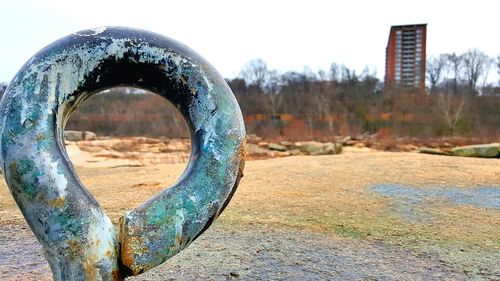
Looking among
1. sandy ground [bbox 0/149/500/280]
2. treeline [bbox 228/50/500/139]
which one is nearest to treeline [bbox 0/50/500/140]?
treeline [bbox 228/50/500/139]

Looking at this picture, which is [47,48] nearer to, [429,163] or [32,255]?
[32,255]

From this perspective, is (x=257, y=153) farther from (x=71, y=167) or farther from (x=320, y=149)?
(x=71, y=167)

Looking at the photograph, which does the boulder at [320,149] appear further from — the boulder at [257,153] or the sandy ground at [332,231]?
the sandy ground at [332,231]

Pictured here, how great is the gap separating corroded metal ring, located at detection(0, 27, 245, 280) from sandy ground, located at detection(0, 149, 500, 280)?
2.11 meters

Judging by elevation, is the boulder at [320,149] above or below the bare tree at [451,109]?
below

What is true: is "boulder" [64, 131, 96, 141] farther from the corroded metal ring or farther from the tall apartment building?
the tall apartment building

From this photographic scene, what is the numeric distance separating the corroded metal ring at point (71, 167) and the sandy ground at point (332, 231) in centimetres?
211

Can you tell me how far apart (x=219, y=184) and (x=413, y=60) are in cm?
6738

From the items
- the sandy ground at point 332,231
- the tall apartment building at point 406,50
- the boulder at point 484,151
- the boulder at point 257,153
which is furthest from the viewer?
the tall apartment building at point 406,50

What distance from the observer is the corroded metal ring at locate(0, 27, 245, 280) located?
67.0 inches

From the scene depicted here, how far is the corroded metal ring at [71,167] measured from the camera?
1702mm

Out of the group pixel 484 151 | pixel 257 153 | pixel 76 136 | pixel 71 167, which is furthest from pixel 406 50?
pixel 71 167

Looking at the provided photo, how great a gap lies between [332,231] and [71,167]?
163 inches

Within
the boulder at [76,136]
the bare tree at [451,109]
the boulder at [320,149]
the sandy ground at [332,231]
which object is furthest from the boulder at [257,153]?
the bare tree at [451,109]
